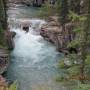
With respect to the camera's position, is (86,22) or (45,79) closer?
(86,22)

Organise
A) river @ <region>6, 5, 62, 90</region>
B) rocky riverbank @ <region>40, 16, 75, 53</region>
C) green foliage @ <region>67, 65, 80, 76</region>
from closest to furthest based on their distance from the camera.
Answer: green foliage @ <region>67, 65, 80, 76</region>
river @ <region>6, 5, 62, 90</region>
rocky riverbank @ <region>40, 16, 75, 53</region>

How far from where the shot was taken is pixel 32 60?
127 feet

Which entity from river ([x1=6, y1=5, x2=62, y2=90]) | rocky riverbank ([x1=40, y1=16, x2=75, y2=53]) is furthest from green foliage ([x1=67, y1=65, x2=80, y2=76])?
rocky riverbank ([x1=40, y1=16, x2=75, y2=53])

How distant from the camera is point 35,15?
61281mm

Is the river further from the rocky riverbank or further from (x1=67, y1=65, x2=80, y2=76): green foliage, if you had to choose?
(x1=67, y1=65, x2=80, y2=76): green foliage

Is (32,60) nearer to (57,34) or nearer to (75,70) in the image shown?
(57,34)

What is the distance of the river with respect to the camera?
31.5 metres

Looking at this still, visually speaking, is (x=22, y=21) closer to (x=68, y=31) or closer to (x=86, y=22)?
(x=68, y=31)

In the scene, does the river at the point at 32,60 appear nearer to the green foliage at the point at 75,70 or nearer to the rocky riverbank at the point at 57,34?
the rocky riverbank at the point at 57,34

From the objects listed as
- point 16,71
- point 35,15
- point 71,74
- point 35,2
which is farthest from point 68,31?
point 35,2

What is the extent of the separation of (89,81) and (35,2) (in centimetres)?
6206

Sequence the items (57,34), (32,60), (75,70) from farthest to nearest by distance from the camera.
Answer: (57,34)
(32,60)
(75,70)

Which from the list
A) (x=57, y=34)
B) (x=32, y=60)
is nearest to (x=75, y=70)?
(x=32, y=60)

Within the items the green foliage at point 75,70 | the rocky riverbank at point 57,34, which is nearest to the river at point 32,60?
the rocky riverbank at point 57,34
